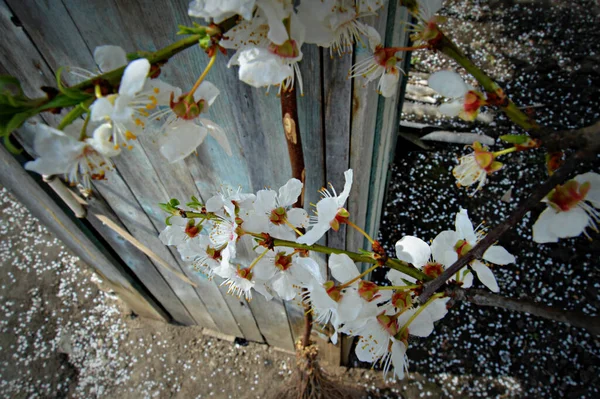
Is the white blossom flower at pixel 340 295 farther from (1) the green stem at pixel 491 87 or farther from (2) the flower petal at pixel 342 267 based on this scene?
(1) the green stem at pixel 491 87

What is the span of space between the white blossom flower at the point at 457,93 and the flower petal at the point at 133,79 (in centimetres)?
32

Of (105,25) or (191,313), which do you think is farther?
(191,313)

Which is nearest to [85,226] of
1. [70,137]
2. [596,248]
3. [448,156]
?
[70,137]

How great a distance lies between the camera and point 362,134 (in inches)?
34.5

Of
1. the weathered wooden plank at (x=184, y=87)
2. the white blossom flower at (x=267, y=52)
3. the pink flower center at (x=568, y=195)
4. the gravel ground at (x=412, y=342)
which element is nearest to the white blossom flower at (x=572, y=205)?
the pink flower center at (x=568, y=195)

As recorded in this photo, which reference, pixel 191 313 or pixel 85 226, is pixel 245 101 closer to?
pixel 85 226

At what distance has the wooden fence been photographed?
74 cm

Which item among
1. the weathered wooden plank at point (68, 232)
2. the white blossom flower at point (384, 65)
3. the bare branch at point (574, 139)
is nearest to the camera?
the bare branch at point (574, 139)

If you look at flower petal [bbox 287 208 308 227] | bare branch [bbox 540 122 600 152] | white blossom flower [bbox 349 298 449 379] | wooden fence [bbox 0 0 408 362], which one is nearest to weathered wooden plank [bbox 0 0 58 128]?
wooden fence [bbox 0 0 408 362]

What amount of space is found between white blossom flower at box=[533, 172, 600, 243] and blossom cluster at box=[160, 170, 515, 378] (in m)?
0.19

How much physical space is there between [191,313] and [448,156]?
6.33ft

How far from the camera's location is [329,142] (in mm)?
904

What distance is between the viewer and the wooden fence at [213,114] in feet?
2.43

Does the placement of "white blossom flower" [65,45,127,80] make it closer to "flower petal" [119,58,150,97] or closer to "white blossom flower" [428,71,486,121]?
"flower petal" [119,58,150,97]
